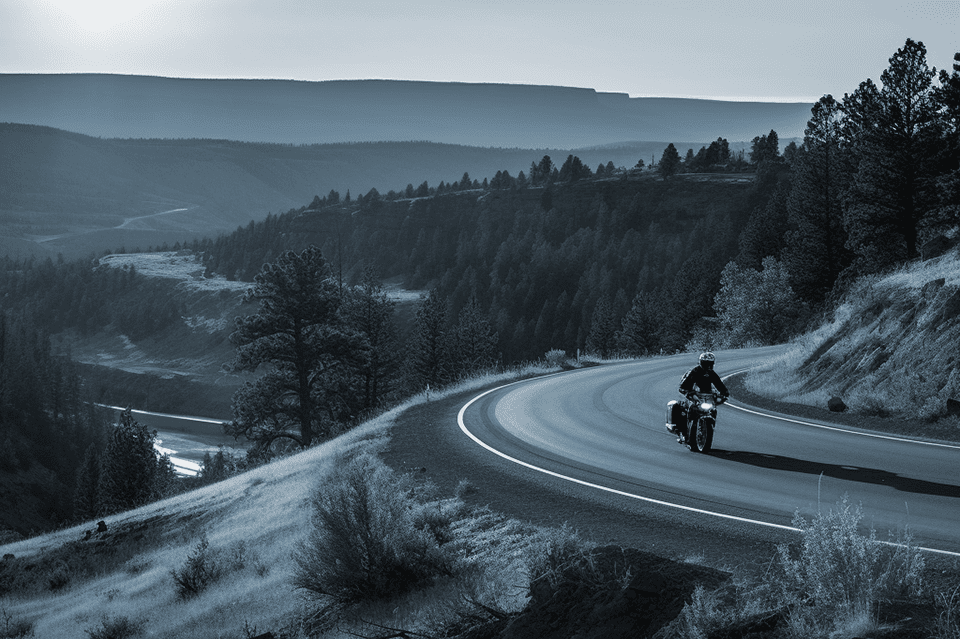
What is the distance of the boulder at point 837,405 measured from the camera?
60.4 ft

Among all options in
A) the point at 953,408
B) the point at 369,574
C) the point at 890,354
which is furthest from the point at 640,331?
the point at 369,574

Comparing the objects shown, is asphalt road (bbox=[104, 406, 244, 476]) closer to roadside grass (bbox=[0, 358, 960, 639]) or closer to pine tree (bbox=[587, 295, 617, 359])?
pine tree (bbox=[587, 295, 617, 359])

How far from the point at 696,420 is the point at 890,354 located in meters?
7.04

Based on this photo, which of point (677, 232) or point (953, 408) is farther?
point (677, 232)

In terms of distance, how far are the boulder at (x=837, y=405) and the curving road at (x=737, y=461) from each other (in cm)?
115

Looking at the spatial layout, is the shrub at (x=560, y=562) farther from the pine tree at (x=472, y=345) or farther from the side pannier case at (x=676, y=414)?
the pine tree at (x=472, y=345)

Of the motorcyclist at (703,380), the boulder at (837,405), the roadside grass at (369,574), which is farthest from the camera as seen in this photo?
the boulder at (837,405)

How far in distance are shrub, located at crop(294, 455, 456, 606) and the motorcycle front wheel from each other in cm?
599

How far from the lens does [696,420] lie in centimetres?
1475

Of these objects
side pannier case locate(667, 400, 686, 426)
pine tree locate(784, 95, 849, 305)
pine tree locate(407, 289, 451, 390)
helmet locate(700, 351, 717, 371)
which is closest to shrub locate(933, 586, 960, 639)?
helmet locate(700, 351, 717, 371)

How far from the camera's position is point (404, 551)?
9.86 metres

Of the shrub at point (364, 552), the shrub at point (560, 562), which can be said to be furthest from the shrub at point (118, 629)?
the shrub at point (560, 562)

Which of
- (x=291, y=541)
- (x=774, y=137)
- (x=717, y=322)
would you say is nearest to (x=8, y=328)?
(x=717, y=322)

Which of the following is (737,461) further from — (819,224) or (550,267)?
(550,267)
